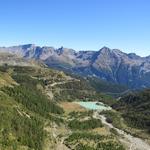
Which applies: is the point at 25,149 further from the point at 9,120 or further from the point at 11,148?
the point at 9,120

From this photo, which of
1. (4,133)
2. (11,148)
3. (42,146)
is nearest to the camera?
(11,148)

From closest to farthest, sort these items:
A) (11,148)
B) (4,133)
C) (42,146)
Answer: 1. (11,148)
2. (4,133)
3. (42,146)

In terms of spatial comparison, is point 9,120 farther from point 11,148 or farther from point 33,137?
point 11,148

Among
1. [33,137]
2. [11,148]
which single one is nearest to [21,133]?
[33,137]

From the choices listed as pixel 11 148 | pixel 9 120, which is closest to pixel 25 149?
pixel 11 148

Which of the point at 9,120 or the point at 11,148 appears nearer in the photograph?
the point at 11,148

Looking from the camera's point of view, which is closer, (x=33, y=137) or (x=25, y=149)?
(x=25, y=149)

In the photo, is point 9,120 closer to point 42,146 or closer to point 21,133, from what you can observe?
point 21,133
